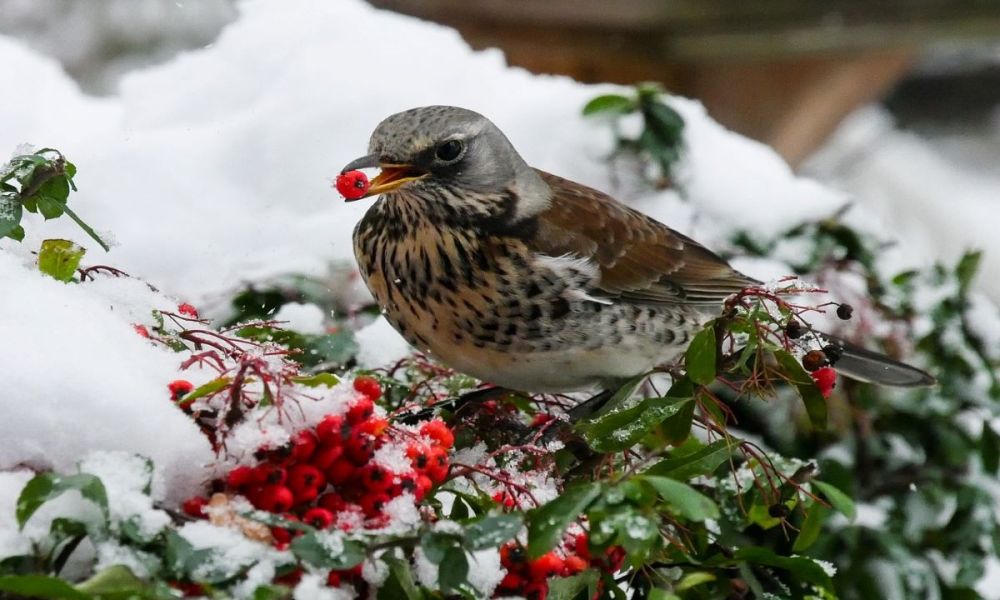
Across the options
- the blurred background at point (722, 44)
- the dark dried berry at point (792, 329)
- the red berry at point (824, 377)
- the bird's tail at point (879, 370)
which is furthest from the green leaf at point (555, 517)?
the blurred background at point (722, 44)

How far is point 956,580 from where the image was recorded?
197cm

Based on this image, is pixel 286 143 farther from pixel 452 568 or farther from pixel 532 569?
pixel 452 568

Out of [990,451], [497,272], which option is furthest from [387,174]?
[990,451]

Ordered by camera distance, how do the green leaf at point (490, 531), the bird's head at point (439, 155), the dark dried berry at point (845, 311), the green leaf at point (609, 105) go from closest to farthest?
the green leaf at point (490, 531) → the dark dried berry at point (845, 311) → the bird's head at point (439, 155) → the green leaf at point (609, 105)

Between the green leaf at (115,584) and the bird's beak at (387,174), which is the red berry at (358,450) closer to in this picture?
the green leaf at (115,584)

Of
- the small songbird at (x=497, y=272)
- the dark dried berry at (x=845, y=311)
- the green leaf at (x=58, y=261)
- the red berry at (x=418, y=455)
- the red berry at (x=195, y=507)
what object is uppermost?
the small songbird at (x=497, y=272)

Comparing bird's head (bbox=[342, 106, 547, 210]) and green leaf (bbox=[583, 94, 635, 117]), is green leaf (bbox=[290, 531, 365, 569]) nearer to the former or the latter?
bird's head (bbox=[342, 106, 547, 210])

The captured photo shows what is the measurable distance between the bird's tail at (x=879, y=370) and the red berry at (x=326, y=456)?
122 centimetres

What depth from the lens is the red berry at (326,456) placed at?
91cm

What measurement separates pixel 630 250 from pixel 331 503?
114cm

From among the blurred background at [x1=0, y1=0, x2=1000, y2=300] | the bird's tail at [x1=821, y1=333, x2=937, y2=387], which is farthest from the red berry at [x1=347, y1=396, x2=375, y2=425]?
the blurred background at [x1=0, y1=0, x2=1000, y2=300]

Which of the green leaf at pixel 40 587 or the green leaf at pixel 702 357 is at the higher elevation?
the green leaf at pixel 702 357

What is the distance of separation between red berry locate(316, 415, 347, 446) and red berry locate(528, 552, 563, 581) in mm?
207

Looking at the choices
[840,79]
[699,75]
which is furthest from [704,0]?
[840,79]
